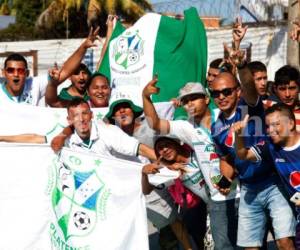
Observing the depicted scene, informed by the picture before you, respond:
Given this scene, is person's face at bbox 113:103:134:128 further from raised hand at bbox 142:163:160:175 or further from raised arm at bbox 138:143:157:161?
raised hand at bbox 142:163:160:175

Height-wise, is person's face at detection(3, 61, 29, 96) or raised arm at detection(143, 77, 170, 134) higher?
person's face at detection(3, 61, 29, 96)

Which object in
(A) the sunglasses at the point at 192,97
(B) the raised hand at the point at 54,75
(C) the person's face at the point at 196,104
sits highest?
(B) the raised hand at the point at 54,75

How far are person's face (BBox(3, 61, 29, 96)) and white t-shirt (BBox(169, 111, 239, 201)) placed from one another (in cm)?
171

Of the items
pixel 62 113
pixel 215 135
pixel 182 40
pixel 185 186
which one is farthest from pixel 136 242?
pixel 182 40

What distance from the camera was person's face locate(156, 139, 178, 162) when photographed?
18.7 ft

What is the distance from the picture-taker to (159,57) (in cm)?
772

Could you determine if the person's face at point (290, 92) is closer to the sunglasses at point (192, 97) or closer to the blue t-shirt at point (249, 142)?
the blue t-shirt at point (249, 142)

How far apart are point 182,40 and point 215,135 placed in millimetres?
2609

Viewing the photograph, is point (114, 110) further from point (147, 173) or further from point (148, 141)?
point (147, 173)

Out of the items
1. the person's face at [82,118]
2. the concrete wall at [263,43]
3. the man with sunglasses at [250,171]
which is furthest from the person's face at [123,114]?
the concrete wall at [263,43]

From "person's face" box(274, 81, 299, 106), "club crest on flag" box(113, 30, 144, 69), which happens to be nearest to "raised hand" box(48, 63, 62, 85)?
"club crest on flag" box(113, 30, 144, 69)

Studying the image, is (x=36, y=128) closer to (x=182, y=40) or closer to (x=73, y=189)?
(x=73, y=189)

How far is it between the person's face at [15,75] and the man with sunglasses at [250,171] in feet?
6.63

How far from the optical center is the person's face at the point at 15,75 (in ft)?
21.1
